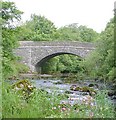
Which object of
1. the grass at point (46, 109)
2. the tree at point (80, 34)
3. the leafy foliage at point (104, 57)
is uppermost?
the tree at point (80, 34)

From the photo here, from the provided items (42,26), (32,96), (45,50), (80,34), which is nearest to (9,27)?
(32,96)

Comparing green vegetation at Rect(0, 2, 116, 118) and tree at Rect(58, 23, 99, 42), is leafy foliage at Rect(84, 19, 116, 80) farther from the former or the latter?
tree at Rect(58, 23, 99, 42)

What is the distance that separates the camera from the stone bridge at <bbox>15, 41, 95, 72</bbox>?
35.1 m

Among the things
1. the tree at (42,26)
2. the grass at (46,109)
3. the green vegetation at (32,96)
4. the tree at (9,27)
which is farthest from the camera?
the tree at (42,26)

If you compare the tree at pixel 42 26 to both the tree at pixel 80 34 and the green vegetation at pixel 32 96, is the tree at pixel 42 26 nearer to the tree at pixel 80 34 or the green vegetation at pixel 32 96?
the tree at pixel 80 34

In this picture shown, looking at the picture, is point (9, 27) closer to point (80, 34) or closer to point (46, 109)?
point (46, 109)

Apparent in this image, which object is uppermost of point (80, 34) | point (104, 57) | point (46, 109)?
point (80, 34)

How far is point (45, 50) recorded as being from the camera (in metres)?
36.9

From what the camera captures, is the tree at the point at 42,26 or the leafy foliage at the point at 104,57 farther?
the tree at the point at 42,26

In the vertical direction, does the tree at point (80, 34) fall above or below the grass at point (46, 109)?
above

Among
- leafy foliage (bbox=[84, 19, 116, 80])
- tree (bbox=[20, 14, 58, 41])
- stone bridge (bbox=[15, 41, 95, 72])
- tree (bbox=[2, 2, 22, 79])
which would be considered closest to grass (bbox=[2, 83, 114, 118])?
tree (bbox=[2, 2, 22, 79])

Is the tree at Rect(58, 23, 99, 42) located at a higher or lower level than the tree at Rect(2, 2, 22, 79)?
higher

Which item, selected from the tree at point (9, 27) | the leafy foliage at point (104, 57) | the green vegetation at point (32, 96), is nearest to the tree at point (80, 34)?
the leafy foliage at point (104, 57)

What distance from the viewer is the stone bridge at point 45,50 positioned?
3512 cm
